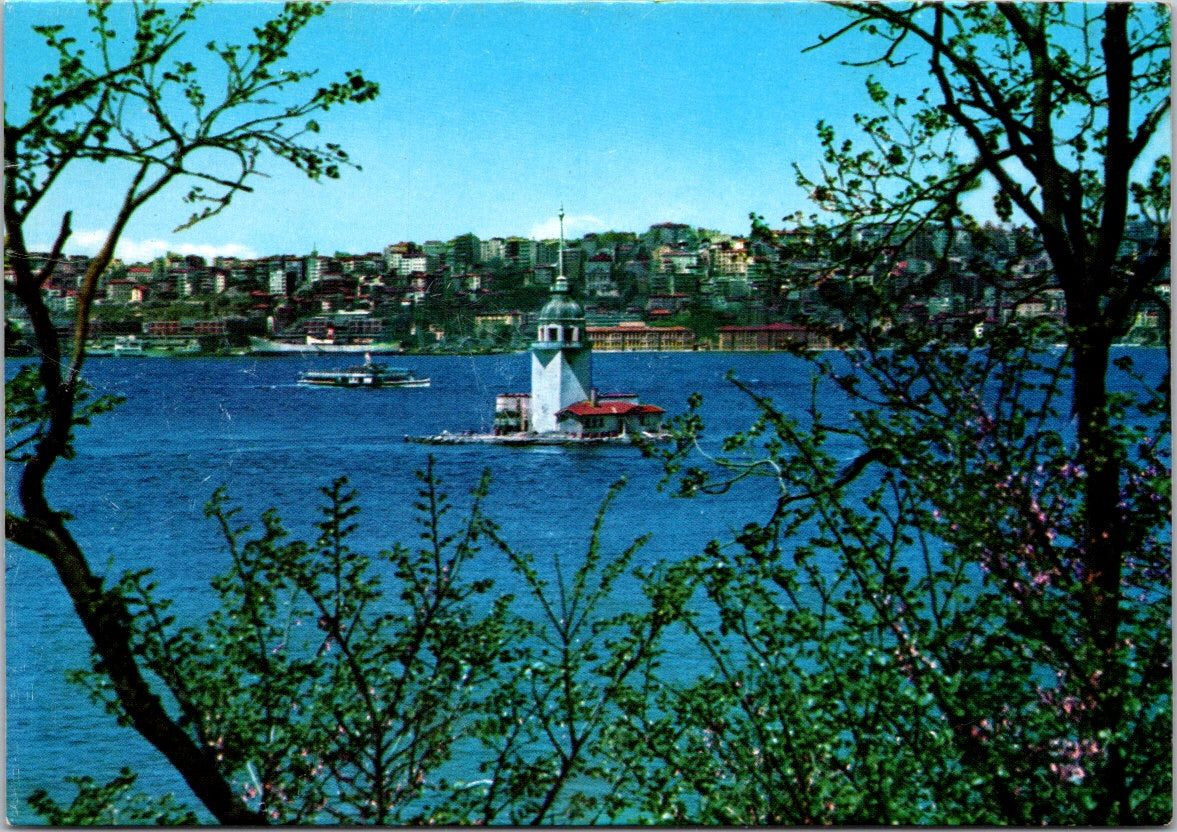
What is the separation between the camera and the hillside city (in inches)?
150

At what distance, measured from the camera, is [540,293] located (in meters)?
3.97

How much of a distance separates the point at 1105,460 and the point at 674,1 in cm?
164

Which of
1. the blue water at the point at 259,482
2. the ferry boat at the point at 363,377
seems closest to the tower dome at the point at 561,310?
the blue water at the point at 259,482

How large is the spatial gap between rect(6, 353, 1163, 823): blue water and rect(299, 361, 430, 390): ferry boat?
0.04 metres

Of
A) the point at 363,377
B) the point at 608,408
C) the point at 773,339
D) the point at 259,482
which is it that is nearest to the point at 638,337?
the point at 608,408

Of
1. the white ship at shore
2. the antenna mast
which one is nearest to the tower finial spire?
the antenna mast

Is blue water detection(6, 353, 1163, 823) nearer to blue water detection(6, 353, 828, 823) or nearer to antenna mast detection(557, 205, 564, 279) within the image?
blue water detection(6, 353, 828, 823)

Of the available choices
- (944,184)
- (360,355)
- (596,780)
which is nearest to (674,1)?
(944,184)

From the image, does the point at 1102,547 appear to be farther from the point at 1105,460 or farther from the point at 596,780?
the point at 596,780

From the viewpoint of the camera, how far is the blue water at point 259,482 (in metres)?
3.74

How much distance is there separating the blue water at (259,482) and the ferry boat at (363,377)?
4cm

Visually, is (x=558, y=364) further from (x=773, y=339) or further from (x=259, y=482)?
(x=259, y=482)

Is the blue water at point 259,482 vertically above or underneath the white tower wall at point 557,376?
underneath

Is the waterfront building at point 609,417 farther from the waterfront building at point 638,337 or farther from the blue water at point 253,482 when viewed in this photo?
the waterfront building at point 638,337
